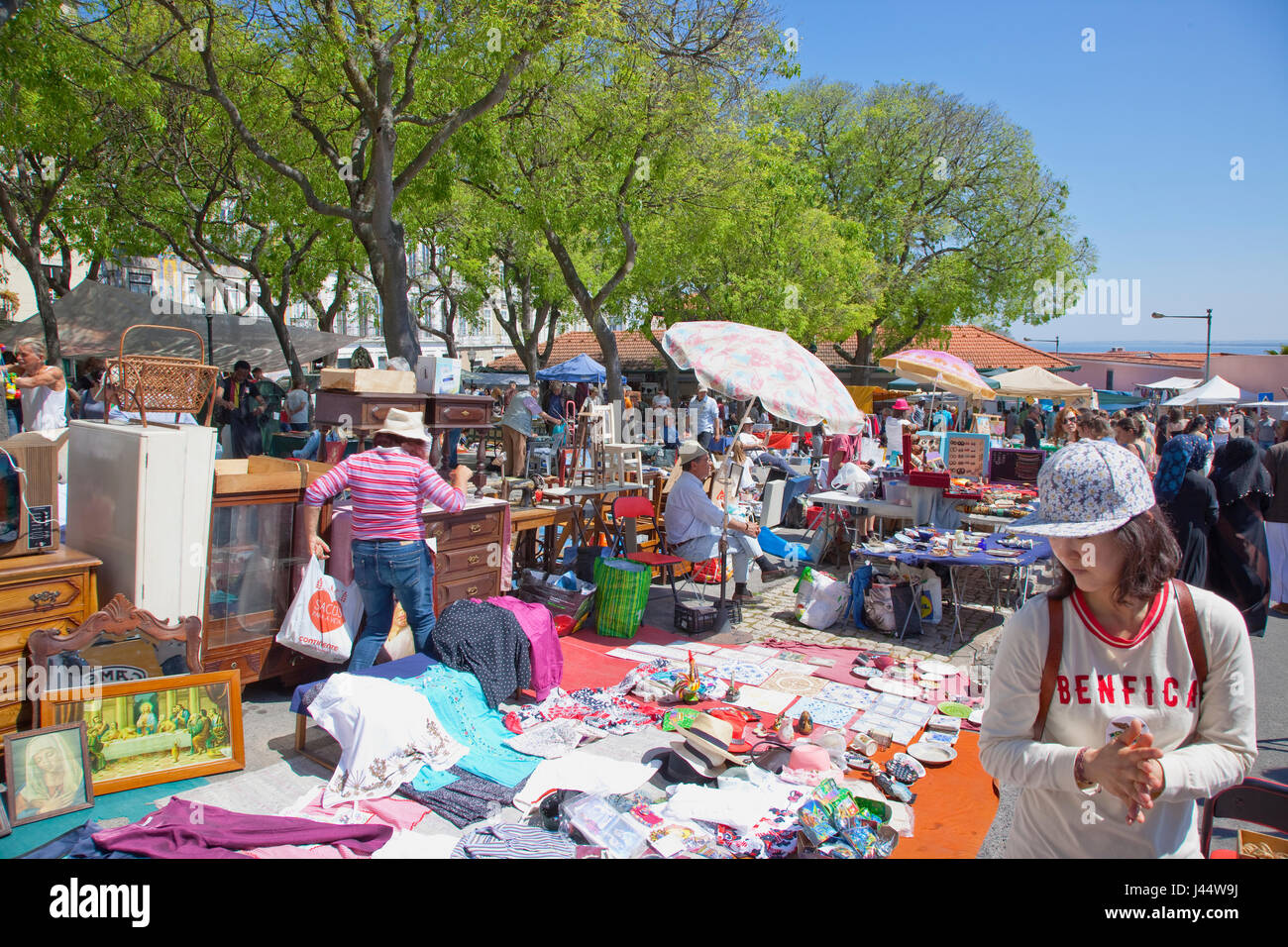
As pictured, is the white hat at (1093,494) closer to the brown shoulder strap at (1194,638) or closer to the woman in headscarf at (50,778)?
the brown shoulder strap at (1194,638)

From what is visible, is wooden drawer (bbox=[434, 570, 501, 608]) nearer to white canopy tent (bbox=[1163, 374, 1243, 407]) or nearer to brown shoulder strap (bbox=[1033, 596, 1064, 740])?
brown shoulder strap (bbox=[1033, 596, 1064, 740])

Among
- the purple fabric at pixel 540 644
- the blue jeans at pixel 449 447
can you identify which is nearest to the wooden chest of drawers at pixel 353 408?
the purple fabric at pixel 540 644

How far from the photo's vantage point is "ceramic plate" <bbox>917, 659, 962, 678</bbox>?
5.98 metres

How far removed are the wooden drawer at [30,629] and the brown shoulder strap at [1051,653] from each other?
4.41 meters

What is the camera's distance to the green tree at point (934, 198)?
30047 millimetres

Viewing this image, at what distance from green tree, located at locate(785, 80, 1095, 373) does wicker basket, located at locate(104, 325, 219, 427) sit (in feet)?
91.4

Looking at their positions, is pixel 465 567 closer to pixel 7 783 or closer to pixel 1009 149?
pixel 7 783

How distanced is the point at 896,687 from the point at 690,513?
7.67 feet

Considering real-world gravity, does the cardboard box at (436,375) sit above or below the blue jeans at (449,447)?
above

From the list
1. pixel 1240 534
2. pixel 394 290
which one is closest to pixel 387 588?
pixel 1240 534

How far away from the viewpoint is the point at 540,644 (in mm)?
5340

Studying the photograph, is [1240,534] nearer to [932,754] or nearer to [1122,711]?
[932,754]

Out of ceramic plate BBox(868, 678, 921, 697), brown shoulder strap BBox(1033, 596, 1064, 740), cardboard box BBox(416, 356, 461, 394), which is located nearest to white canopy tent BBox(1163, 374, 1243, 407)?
ceramic plate BBox(868, 678, 921, 697)
